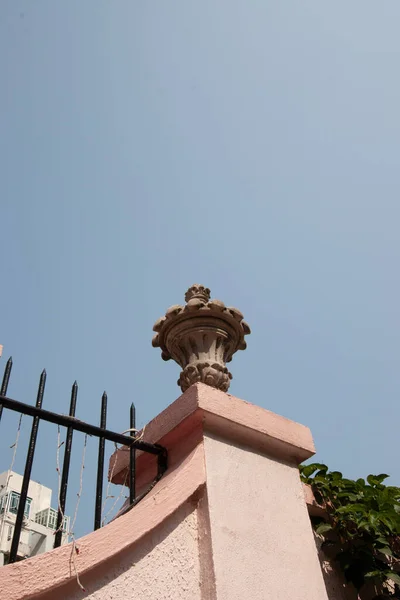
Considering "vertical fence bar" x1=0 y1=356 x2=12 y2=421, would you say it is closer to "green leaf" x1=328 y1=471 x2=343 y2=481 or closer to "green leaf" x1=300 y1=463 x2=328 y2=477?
"green leaf" x1=300 y1=463 x2=328 y2=477

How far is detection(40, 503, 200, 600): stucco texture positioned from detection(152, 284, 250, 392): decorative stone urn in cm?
85

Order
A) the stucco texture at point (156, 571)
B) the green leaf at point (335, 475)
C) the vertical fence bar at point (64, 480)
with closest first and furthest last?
the stucco texture at point (156, 571), the vertical fence bar at point (64, 480), the green leaf at point (335, 475)

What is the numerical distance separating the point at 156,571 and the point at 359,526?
4.86 ft

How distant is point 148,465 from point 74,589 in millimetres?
1053

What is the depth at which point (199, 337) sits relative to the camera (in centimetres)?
342

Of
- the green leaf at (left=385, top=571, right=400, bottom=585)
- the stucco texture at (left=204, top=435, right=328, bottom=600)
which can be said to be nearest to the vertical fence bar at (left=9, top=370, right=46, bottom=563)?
the stucco texture at (left=204, top=435, right=328, bottom=600)

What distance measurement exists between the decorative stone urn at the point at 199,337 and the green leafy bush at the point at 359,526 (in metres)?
0.99

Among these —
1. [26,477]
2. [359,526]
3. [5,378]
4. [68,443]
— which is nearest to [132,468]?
[68,443]

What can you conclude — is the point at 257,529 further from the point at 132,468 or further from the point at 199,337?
the point at 199,337

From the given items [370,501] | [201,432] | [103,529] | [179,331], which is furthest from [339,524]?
[103,529]

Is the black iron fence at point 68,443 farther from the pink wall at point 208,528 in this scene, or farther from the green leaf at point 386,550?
the green leaf at point 386,550

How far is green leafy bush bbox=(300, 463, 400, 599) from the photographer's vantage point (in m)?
3.20

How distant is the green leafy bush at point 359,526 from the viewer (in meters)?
3.20

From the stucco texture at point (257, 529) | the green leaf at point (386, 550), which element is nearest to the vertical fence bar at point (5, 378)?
the stucco texture at point (257, 529)
